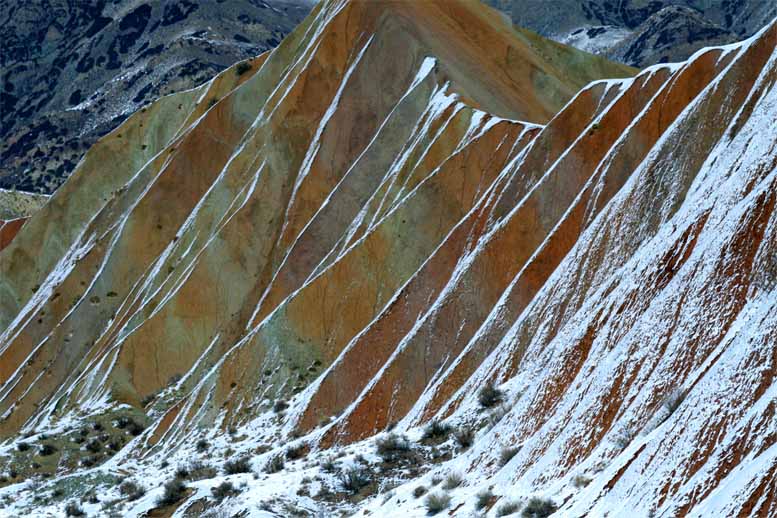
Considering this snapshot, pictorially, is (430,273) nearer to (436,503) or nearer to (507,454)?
(507,454)

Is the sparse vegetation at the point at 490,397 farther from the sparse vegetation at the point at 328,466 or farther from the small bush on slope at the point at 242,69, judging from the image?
the small bush on slope at the point at 242,69

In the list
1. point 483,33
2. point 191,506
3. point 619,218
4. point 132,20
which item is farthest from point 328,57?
point 132,20

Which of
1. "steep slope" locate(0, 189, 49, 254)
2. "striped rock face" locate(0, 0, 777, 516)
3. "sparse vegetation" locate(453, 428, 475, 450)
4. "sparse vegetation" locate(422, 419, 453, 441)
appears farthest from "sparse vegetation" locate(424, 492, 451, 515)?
"steep slope" locate(0, 189, 49, 254)

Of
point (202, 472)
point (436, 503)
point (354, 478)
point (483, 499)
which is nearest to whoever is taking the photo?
point (483, 499)

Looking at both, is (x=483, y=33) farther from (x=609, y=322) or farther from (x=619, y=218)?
(x=609, y=322)

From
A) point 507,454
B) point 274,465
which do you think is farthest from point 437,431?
point 507,454

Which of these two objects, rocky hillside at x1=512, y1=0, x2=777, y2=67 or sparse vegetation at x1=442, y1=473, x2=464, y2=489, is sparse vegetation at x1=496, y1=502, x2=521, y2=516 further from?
rocky hillside at x1=512, y1=0, x2=777, y2=67

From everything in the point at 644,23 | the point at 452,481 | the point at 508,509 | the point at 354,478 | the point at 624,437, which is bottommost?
the point at 354,478
